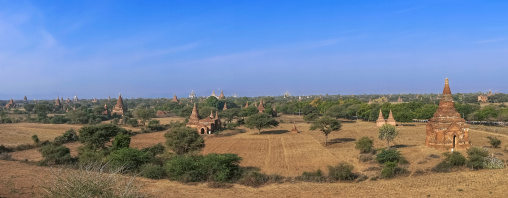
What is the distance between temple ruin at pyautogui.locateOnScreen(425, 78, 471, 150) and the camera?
23922 millimetres

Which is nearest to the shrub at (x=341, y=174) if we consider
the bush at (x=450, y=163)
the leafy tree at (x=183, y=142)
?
the bush at (x=450, y=163)

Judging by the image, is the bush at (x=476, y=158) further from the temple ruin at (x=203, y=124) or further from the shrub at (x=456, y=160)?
the temple ruin at (x=203, y=124)

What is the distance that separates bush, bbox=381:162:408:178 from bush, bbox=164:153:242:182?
750 centimetres

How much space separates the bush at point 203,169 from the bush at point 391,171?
24.6 feet

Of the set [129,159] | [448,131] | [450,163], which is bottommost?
[450,163]

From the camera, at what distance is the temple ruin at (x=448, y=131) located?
78.5 ft

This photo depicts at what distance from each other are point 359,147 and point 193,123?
908 inches

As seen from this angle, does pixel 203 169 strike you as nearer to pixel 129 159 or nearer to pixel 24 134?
pixel 129 159

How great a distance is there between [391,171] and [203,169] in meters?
9.60

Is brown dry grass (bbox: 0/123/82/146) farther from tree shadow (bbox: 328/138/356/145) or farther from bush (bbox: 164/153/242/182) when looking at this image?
tree shadow (bbox: 328/138/356/145)

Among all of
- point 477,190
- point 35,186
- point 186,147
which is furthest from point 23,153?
point 477,190

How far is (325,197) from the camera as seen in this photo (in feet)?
47.3

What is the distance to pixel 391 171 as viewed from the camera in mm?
17891

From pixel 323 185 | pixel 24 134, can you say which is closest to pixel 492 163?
pixel 323 185
